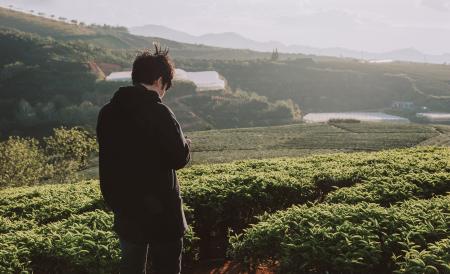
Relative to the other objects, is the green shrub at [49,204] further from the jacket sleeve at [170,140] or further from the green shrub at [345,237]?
the jacket sleeve at [170,140]

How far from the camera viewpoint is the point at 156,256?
512 centimetres

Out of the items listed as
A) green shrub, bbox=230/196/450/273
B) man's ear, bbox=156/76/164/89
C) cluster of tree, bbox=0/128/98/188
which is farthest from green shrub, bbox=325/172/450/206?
cluster of tree, bbox=0/128/98/188

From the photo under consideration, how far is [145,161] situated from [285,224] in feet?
9.63

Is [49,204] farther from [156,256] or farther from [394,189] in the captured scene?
[394,189]

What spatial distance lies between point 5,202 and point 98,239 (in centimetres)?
500

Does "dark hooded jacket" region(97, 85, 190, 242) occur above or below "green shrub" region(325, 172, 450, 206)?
above

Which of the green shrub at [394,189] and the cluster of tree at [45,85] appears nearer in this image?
the green shrub at [394,189]

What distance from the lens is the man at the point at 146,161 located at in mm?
4852

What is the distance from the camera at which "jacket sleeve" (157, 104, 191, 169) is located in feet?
15.7

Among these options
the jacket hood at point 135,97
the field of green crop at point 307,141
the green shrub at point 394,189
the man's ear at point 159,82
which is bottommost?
the field of green crop at point 307,141

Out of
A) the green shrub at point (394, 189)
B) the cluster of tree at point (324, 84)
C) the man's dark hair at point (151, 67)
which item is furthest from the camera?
the cluster of tree at point (324, 84)

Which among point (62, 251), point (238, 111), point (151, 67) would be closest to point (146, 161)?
point (151, 67)

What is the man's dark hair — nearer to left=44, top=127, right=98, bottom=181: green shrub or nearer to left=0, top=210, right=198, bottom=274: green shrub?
left=0, top=210, right=198, bottom=274: green shrub

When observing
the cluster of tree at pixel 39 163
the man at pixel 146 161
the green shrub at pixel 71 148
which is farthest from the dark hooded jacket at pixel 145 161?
the green shrub at pixel 71 148
